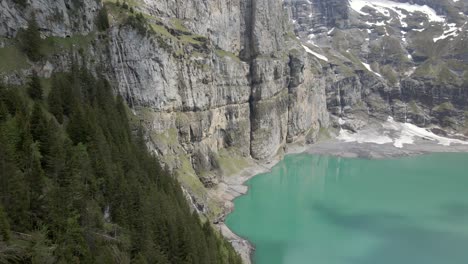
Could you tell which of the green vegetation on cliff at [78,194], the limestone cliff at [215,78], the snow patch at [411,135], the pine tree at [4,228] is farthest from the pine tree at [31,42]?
the snow patch at [411,135]

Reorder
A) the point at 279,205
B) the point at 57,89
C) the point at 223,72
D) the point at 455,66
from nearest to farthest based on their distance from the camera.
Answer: the point at 57,89
the point at 279,205
the point at 223,72
the point at 455,66

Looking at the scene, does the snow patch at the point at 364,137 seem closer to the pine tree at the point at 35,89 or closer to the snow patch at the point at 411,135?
the snow patch at the point at 411,135

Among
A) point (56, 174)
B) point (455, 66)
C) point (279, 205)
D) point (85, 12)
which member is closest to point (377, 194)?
point (279, 205)

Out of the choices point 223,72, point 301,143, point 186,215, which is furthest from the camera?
point 301,143

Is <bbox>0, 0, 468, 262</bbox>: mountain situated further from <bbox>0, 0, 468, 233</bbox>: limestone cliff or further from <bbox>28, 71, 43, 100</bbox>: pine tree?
<bbox>28, 71, 43, 100</bbox>: pine tree

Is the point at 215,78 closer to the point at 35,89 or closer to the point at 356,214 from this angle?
the point at 356,214

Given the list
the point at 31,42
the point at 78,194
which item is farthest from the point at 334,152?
the point at 78,194

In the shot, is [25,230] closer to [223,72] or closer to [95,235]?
[95,235]

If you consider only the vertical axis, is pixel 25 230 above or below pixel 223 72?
below
